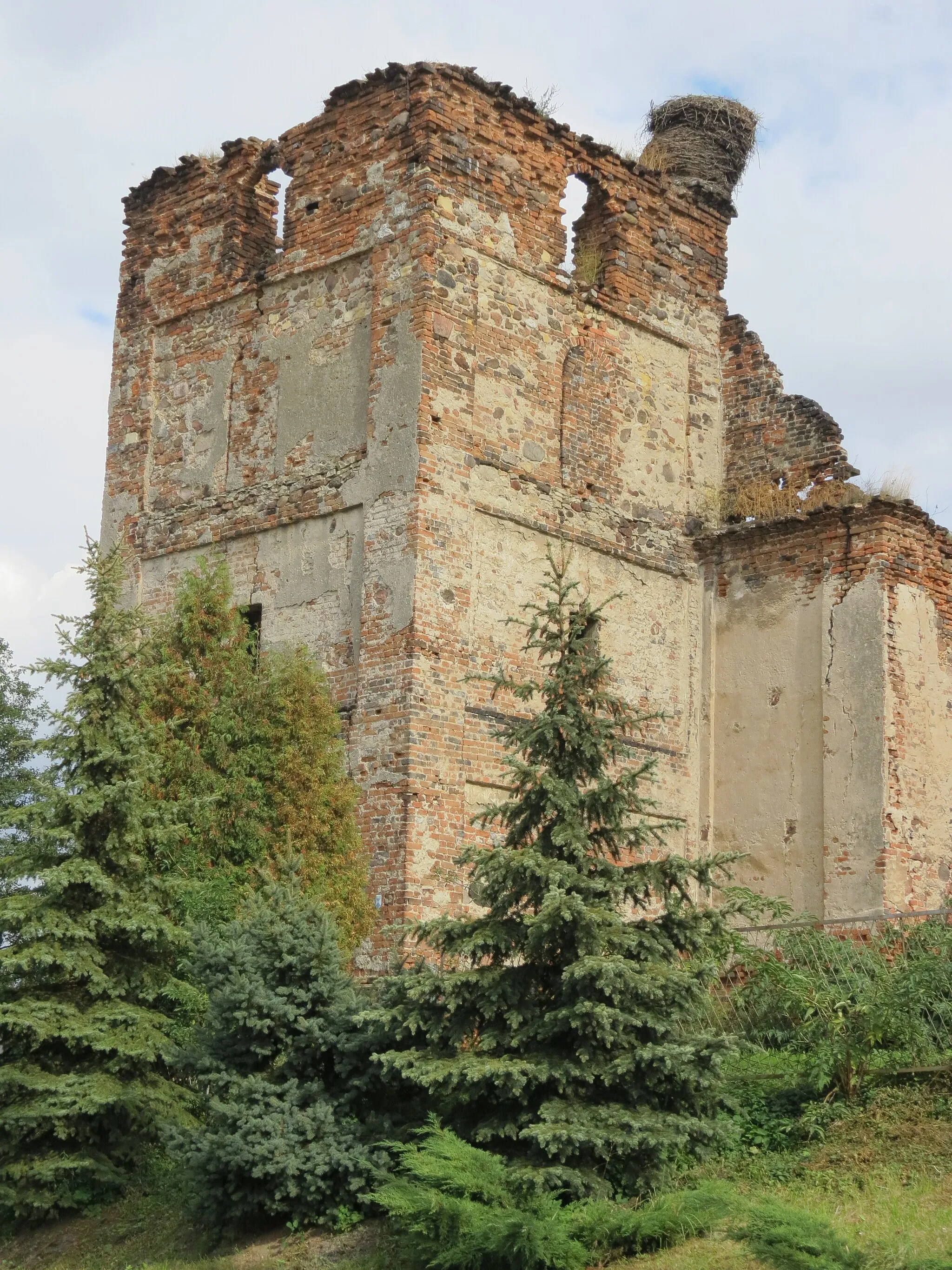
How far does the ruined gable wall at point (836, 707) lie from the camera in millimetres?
16562

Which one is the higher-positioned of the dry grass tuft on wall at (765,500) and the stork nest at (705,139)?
the stork nest at (705,139)

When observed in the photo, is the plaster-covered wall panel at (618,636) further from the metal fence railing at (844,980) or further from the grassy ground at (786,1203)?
the grassy ground at (786,1203)

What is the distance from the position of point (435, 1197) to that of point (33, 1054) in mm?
4619

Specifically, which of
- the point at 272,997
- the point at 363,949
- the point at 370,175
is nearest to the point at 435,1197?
the point at 272,997

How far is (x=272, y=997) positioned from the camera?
36.4 ft

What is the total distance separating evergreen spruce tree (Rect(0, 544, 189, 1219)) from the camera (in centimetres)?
1218

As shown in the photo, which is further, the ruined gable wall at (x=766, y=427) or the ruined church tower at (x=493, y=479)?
the ruined gable wall at (x=766, y=427)

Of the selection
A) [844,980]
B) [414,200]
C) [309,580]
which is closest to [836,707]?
[844,980]

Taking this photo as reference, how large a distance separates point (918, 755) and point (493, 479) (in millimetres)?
5342

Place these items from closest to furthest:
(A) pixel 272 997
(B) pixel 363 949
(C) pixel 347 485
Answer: (A) pixel 272 997 < (B) pixel 363 949 < (C) pixel 347 485

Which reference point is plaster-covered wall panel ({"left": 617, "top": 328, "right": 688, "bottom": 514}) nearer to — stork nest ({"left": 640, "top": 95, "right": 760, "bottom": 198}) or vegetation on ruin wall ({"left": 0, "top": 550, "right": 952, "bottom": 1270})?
stork nest ({"left": 640, "top": 95, "right": 760, "bottom": 198})

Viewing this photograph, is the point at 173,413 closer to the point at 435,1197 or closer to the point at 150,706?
the point at 150,706

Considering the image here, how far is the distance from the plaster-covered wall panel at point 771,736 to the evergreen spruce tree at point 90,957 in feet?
22.5

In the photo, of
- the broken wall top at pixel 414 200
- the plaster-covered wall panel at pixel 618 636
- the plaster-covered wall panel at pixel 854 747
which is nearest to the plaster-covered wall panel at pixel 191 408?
the broken wall top at pixel 414 200
